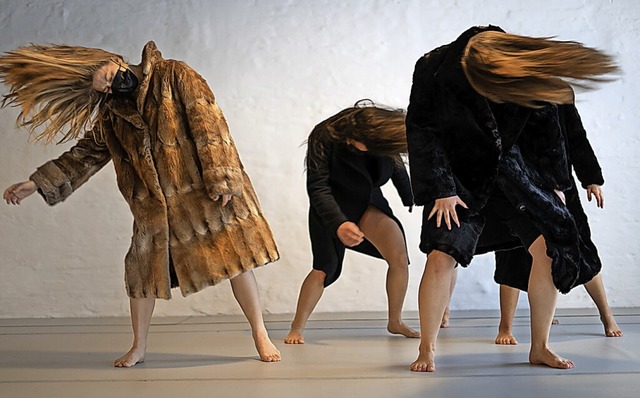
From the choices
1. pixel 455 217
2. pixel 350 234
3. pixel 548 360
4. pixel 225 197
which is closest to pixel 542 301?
pixel 548 360

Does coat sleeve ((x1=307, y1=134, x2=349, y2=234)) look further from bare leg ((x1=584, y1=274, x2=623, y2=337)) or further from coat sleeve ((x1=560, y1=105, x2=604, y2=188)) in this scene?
bare leg ((x1=584, y1=274, x2=623, y2=337))

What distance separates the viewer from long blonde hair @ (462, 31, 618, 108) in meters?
2.70

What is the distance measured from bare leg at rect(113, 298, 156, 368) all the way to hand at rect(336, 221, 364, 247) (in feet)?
2.58

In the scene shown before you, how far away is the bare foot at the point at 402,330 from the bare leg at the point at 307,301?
1.17 feet

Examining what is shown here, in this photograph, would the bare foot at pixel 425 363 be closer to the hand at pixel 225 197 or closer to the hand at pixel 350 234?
the hand at pixel 350 234

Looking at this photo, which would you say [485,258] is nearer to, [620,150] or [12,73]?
[620,150]

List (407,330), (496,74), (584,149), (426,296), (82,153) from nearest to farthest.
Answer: (496,74), (426,296), (584,149), (82,153), (407,330)

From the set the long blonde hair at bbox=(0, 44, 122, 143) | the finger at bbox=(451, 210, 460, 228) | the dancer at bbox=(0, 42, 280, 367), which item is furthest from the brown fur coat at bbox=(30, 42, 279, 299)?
the finger at bbox=(451, 210, 460, 228)

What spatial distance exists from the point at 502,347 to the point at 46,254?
335 cm

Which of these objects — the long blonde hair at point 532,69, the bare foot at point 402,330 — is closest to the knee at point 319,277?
the bare foot at point 402,330

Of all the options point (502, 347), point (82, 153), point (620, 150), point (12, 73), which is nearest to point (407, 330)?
point (502, 347)

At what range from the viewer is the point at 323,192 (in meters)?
3.91

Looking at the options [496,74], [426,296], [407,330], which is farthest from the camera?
[407,330]

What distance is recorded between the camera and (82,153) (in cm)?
342
